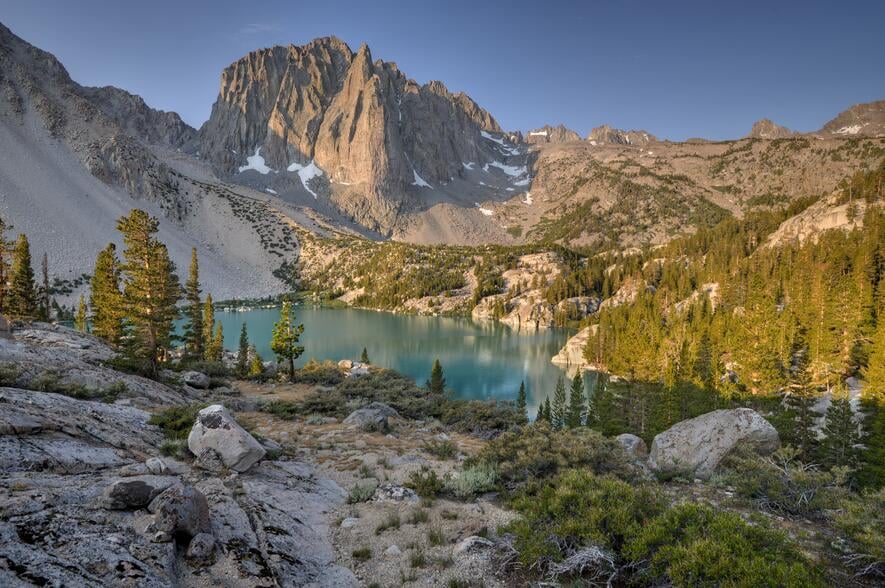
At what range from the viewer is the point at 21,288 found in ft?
139

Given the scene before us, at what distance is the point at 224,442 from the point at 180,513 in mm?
4375

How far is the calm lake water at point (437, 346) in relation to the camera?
2800 inches

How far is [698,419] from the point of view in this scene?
21.5 meters

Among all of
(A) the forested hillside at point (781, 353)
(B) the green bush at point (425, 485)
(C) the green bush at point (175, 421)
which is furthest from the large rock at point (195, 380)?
(A) the forested hillside at point (781, 353)

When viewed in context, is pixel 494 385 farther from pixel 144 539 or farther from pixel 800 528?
pixel 144 539

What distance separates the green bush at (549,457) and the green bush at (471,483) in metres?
0.38

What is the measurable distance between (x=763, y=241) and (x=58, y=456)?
164365 millimetres

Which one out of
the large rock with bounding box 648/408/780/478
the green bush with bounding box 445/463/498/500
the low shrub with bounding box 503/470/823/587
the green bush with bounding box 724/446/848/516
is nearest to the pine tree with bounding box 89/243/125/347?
the green bush with bounding box 445/463/498/500

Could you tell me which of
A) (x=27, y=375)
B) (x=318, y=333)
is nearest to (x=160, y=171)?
(x=318, y=333)

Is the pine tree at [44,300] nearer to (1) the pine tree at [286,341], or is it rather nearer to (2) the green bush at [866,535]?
(1) the pine tree at [286,341]

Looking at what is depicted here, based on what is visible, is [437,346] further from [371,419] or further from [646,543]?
[646,543]

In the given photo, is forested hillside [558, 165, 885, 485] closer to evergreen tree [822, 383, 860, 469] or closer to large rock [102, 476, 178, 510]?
evergreen tree [822, 383, 860, 469]

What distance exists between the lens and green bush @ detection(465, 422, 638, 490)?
39.0 ft

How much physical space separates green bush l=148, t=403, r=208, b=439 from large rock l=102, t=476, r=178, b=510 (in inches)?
214
